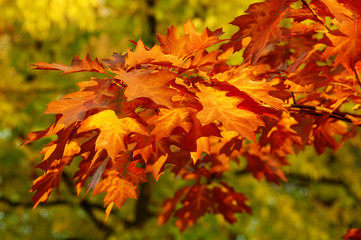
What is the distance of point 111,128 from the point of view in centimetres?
93

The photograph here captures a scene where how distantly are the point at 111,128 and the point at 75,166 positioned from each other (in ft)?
12.3

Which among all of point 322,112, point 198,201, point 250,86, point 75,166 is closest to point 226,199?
point 198,201

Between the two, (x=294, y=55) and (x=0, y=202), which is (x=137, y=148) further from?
(x=0, y=202)

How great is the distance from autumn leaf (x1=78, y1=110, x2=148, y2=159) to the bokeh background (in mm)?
2776

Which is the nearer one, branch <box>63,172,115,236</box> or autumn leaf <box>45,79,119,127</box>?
autumn leaf <box>45,79,119,127</box>

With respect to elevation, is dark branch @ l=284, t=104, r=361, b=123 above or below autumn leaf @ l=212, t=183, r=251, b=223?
above

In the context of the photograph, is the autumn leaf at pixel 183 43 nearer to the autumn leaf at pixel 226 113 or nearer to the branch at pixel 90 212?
the autumn leaf at pixel 226 113

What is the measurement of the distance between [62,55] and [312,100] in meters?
3.65

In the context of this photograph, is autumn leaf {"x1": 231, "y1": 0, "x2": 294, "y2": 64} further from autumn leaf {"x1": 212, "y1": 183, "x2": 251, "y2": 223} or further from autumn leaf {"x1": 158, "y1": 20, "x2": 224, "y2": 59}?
autumn leaf {"x1": 212, "y1": 183, "x2": 251, "y2": 223}

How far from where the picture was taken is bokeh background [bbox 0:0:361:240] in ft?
13.1

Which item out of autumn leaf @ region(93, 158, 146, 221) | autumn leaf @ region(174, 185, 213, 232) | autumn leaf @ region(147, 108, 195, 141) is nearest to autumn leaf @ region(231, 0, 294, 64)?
autumn leaf @ region(147, 108, 195, 141)

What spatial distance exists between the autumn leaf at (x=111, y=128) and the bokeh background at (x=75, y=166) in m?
2.78

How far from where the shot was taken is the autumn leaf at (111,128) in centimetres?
92

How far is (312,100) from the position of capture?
1.46m
